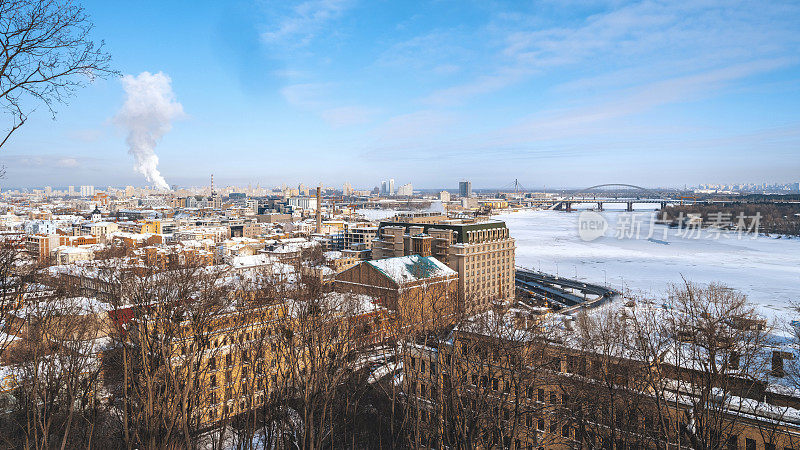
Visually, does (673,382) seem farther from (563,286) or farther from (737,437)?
(563,286)

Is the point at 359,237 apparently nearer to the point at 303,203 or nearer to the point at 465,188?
the point at 303,203

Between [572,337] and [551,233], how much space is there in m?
43.3

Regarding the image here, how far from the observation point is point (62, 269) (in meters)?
22.0

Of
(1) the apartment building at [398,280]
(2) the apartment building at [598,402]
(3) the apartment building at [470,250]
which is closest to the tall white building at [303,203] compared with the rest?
(3) the apartment building at [470,250]

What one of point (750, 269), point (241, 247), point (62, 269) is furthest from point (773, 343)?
point (241, 247)

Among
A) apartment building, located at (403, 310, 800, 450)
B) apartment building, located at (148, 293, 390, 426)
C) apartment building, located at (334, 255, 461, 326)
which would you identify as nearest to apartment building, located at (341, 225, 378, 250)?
apartment building, located at (334, 255, 461, 326)

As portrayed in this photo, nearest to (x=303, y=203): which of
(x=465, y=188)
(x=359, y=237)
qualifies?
(x=359, y=237)

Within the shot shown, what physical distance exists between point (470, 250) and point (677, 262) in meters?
13.0

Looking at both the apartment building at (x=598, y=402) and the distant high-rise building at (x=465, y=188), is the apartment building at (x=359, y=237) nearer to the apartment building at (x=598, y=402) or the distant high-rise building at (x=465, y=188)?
the apartment building at (x=598, y=402)

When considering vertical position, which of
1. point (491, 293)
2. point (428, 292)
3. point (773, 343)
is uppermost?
point (773, 343)

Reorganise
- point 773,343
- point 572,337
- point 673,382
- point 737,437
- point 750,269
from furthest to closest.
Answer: point 750,269 < point 572,337 < point 773,343 < point 673,382 < point 737,437

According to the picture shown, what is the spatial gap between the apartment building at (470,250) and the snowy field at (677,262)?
4894mm

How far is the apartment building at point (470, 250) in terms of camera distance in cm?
2369

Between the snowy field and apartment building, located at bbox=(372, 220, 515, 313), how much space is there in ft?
16.1
